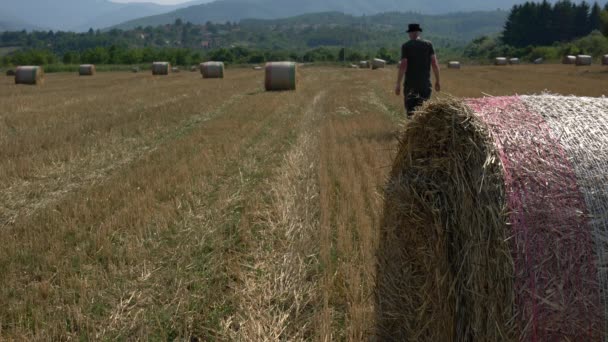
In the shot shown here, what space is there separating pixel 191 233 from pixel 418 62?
4.98m

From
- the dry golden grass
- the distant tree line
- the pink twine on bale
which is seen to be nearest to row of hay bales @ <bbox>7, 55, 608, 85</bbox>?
the dry golden grass

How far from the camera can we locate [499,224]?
2.71 m

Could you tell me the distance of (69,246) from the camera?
5102 millimetres

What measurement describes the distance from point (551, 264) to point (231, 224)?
11.8 ft

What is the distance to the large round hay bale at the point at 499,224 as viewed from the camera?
2.60m

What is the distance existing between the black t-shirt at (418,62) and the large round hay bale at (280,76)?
13.0 meters

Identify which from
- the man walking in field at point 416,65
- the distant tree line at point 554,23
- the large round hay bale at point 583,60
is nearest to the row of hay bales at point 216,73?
the man walking in field at point 416,65

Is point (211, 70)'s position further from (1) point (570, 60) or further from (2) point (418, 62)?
(1) point (570, 60)

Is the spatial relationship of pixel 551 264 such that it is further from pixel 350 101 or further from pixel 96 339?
pixel 350 101

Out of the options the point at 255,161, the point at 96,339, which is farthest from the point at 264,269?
the point at 255,161

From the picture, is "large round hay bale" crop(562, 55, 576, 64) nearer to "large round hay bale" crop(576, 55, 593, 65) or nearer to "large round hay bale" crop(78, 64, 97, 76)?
"large round hay bale" crop(576, 55, 593, 65)

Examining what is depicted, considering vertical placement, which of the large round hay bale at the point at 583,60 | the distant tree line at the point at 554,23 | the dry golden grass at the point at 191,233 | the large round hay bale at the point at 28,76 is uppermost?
the distant tree line at the point at 554,23

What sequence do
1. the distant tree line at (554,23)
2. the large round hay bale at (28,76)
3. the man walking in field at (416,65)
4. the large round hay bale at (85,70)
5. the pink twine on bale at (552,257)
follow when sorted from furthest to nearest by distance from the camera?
1. the distant tree line at (554,23)
2. the large round hay bale at (85,70)
3. the large round hay bale at (28,76)
4. the man walking in field at (416,65)
5. the pink twine on bale at (552,257)

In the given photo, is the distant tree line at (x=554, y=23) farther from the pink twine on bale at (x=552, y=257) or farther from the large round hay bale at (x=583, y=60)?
the pink twine on bale at (x=552, y=257)
